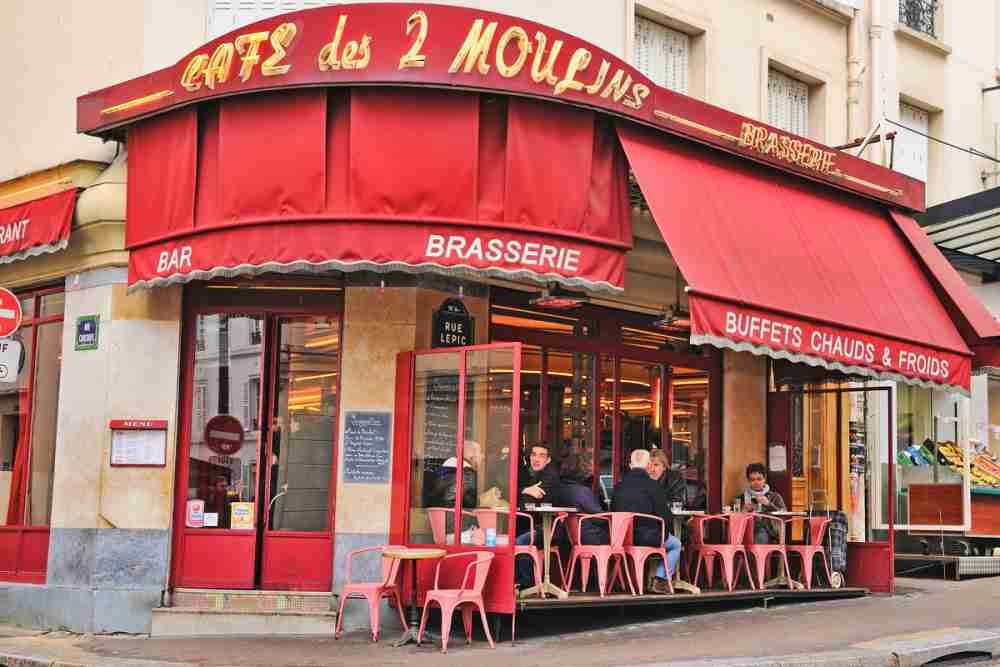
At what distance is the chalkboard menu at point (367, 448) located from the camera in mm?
12156

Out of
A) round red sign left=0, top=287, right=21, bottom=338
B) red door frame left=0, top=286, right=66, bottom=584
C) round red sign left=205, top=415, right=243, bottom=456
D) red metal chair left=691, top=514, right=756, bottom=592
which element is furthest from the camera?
red metal chair left=691, top=514, right=756, bottom=592

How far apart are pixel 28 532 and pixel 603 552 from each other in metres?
6.00

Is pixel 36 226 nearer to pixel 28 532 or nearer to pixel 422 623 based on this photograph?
pixel 28 532

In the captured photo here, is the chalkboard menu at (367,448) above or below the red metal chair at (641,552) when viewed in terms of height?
above

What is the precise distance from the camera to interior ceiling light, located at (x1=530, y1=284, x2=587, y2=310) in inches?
507

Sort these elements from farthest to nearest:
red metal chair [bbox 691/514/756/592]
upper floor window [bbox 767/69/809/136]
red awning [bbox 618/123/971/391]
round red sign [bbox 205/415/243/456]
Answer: upper floor window [bbox 767/69/809/136] < red metal chair [bbox 691/514/756/592] < round red sign [bbox 205/415/243/456] < red awning [bbox 618/123/971/391]

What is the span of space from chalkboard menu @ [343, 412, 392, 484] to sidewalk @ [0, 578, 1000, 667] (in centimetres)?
149

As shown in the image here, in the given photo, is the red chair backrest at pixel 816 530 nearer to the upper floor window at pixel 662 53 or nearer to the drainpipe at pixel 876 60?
the upper floor window at pixel 662 53

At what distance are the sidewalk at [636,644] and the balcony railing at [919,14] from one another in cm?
908

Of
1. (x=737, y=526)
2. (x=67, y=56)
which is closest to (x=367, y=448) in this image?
(x=737, y=526)

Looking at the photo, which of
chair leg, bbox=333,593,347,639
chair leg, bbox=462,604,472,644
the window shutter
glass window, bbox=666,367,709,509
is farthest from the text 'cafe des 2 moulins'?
the window shutter

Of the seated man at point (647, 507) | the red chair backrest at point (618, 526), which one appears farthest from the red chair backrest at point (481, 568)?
the seated man at point (647, 507)

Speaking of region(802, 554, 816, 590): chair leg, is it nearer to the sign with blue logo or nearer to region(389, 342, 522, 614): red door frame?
region(389, 342, 522, 614): red door frame

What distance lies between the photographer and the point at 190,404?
1263 cm
